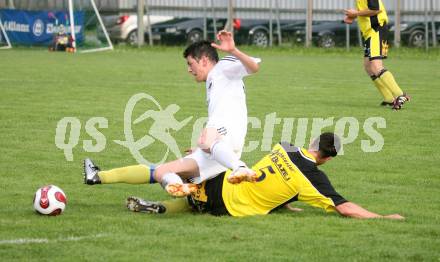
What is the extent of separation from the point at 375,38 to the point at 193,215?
31.9ft

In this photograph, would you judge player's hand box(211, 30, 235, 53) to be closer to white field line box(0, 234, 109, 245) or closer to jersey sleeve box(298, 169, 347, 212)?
jersey sleeve box(298, 169, 347, 212)

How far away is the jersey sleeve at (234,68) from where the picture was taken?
7.93m

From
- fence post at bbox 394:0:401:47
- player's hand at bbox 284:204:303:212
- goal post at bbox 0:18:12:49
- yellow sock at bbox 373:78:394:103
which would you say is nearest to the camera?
player's hand at bbox 284:204:303:212

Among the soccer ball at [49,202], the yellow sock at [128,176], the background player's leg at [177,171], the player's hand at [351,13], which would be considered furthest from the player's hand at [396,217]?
the player's hand at [351,13]

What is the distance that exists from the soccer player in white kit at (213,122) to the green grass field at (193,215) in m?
0.33

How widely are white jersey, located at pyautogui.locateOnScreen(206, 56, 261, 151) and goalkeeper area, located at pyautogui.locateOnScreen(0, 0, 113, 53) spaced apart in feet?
82.2

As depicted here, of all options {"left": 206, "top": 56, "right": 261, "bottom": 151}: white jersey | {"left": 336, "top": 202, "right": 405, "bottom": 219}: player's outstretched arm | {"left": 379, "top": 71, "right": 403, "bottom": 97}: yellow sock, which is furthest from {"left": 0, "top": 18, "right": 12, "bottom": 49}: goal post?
{"left": 336, "top": 202, "right": 405, "bottom": 219}: player's outstretched arm

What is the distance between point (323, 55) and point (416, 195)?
965 inches

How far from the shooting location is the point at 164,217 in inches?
297

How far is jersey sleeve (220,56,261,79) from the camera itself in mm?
7933

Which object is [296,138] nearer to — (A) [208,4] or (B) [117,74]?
(B) [117,74]

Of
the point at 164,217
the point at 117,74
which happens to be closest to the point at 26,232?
the point at 164,217

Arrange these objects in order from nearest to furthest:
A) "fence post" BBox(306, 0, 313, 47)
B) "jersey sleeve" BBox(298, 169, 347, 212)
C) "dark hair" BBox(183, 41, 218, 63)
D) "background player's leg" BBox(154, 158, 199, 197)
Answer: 1. "jersey sleeve" BBox(298, 169, 347, 212)
2. "background player's leg" BBox(154, 158, 199, 197)
3. "dark hair" BBox(183, 41, 218, 63)
4. "fence post" BBox(306, 0, 313, 47)

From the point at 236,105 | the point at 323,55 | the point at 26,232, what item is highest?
the point at 236,105
